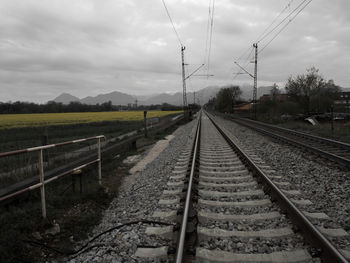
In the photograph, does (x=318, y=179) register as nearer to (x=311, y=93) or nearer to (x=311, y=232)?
(x=311, y=232)

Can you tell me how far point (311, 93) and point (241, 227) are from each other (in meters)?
44.8

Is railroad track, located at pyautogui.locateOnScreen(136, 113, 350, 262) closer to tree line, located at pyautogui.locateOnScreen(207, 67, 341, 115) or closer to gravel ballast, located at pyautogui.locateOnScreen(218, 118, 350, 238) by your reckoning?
gravel ballast, located at pyautogui.locateOnScreen(218, 118, 350, 238)

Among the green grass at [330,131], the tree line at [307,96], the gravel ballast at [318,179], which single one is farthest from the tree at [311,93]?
the gravel ballast at [318,179]

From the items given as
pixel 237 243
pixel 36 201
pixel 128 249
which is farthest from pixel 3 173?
pixel 237 243

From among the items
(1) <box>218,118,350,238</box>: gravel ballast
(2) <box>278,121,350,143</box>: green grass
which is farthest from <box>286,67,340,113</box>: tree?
(1) <box>218,118,350,238</box>: gravel ballast

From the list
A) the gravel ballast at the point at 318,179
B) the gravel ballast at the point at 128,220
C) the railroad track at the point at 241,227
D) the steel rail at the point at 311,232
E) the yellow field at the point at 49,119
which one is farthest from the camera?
the yellow field at the point at 49,119

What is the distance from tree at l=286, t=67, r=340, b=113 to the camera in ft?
132

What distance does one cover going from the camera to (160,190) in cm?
533

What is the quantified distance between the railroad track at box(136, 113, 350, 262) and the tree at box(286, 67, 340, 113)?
4095cm

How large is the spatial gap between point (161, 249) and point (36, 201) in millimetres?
3187

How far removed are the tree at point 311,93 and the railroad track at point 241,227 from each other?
40951 mm

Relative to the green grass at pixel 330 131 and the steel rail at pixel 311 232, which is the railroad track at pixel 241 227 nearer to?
the steel rail at pixel 311 232

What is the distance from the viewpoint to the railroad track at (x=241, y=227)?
2771 mm

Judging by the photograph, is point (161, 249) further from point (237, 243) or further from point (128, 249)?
point (237, 243)
